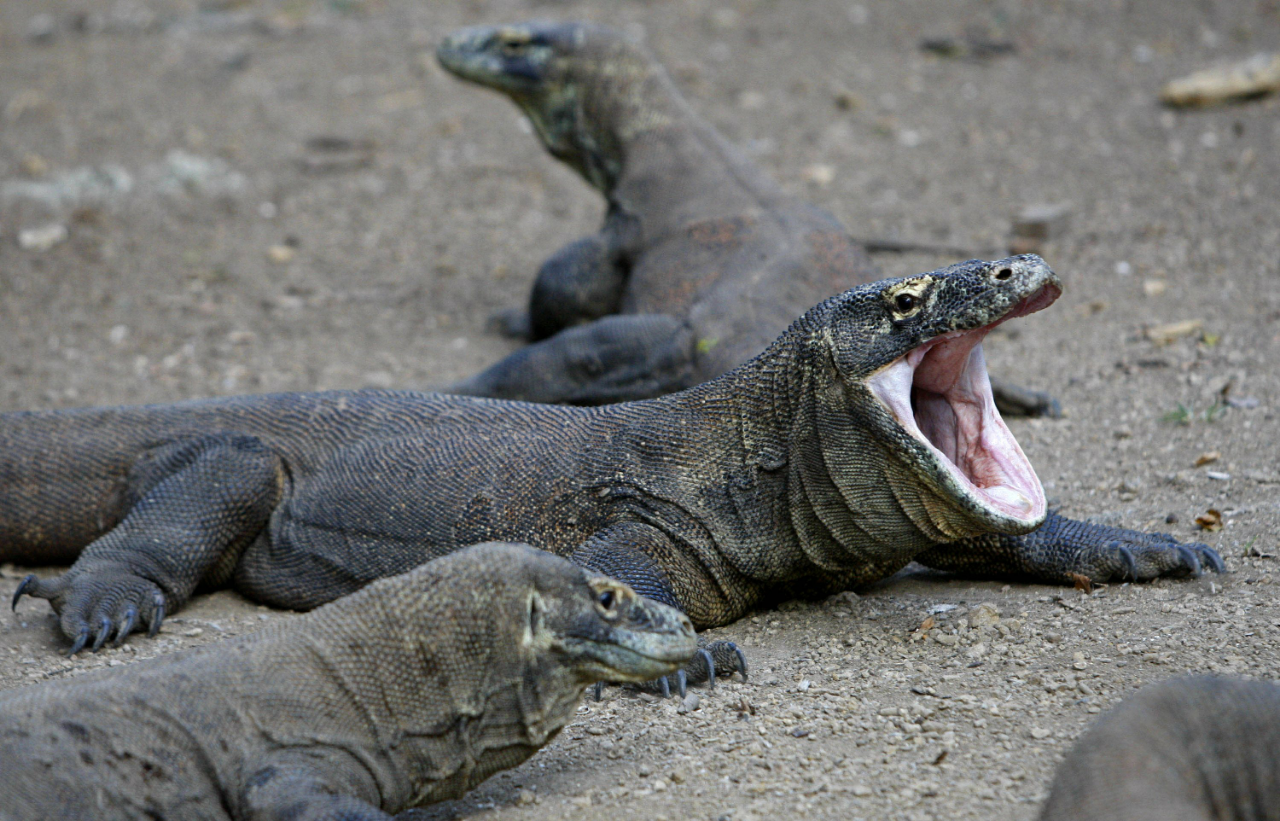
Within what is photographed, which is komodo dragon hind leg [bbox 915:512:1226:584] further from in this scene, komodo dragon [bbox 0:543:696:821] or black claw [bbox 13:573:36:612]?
black claw [bbox 13:573:36:612]

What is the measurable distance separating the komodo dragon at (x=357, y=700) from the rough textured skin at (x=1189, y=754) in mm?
925

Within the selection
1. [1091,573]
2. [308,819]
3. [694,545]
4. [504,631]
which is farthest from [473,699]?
[1091,573]

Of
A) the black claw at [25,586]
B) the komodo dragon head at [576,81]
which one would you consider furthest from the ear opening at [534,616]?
the komodo dragon head at [576,81]

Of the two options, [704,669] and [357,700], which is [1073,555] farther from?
[357,700]

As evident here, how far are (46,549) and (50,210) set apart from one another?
5.09 meters

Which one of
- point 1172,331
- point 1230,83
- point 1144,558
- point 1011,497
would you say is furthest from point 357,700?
point 1230,83

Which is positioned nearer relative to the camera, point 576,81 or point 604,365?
point 604,365

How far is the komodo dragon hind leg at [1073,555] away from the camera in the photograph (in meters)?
4.36

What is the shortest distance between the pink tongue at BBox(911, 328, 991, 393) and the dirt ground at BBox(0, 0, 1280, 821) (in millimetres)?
728

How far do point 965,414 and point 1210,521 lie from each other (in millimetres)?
1153

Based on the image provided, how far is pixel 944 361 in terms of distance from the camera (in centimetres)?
419

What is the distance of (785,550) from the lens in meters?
4.30

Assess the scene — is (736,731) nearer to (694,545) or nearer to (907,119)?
(694,545)

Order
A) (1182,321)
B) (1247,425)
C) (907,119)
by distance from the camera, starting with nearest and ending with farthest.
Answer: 1. (1247,425)
2. (1182,321)
3. (907,119)
